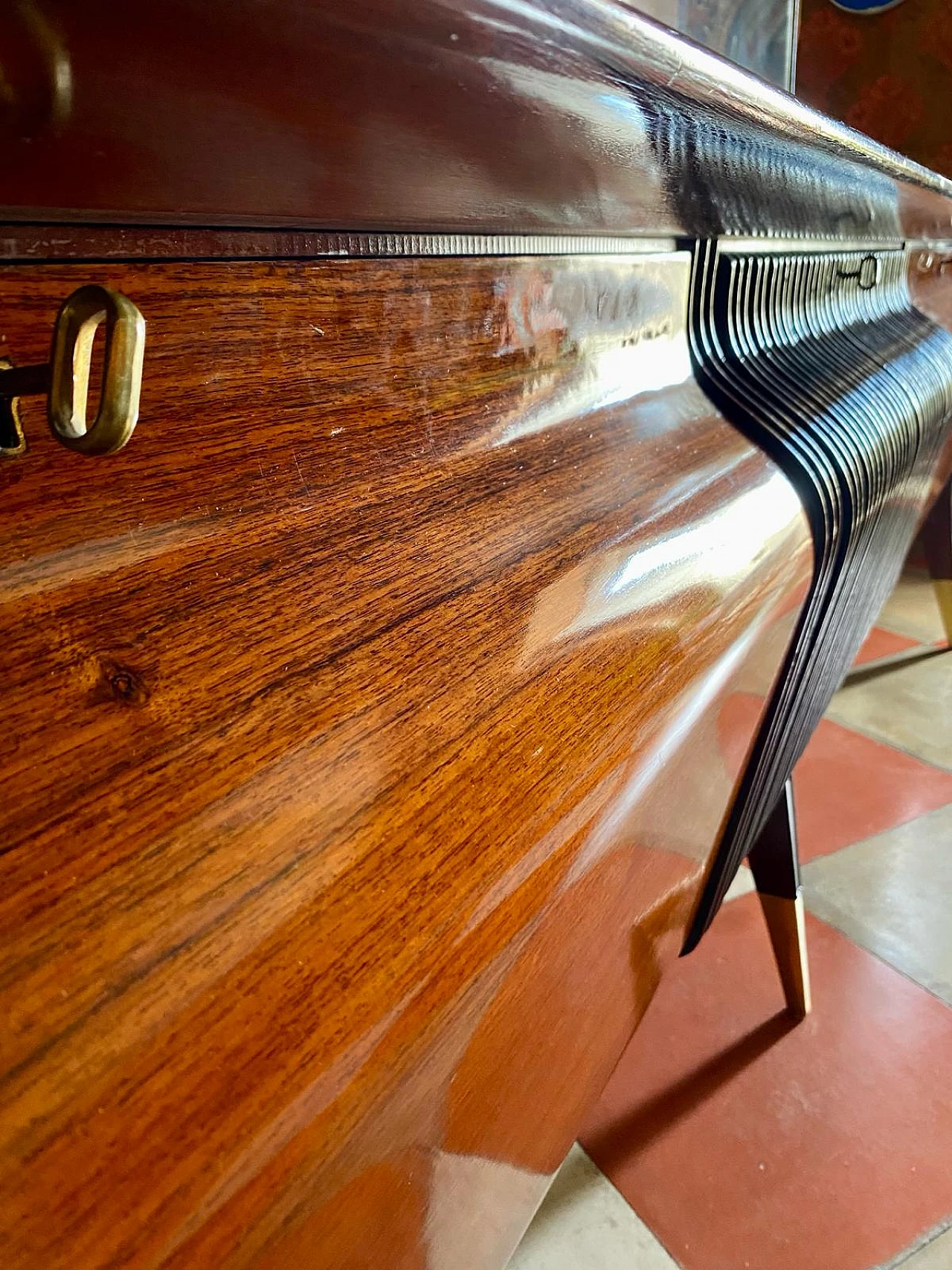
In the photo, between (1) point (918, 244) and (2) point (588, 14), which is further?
(1) point (918, 244)

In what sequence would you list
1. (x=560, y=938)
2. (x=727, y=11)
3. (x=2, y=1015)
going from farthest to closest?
1. (x=727, y=11)
2. (x=560, y=938)
3. (x=2, y=1015)

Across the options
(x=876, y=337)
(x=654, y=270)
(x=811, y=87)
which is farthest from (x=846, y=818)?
(x=811, y=87)

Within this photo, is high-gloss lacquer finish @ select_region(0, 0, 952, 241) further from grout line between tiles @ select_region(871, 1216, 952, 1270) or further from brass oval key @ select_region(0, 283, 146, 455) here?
grout line between tiles @ select_region(871, 1216, 952, 1270)

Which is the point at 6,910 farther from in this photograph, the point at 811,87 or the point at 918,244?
the point at 811,87

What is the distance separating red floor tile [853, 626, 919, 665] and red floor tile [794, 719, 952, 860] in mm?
397

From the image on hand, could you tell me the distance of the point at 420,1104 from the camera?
8.4 inches

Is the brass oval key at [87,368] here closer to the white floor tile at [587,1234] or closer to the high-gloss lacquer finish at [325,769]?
the high-gloss lacquer finish at [325,769]

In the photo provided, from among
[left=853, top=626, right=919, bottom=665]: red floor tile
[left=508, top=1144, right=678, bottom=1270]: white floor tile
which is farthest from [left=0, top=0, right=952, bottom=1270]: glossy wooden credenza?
[left=853, top=626, right=919, bottom=665]: red floor tile

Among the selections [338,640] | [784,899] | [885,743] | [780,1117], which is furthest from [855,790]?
[338,640]

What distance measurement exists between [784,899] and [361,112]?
37.6 inches

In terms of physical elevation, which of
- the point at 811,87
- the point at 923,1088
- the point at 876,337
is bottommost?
the point at 923,1088

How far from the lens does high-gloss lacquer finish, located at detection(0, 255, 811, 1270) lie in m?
0.16

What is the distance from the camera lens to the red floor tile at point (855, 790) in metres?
1.45

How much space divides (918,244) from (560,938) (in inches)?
51.7
